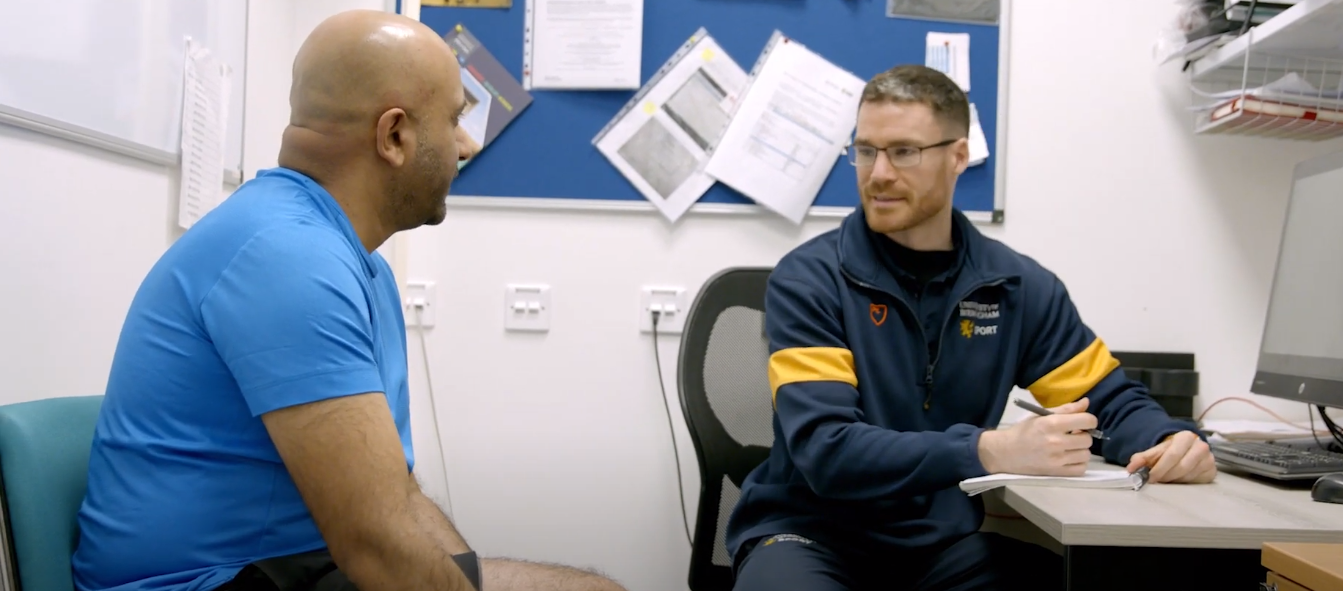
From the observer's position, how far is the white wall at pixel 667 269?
7.34ft

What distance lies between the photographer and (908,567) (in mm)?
1460

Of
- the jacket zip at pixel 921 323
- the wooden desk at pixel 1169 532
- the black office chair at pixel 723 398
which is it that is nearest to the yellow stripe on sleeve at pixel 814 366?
the jacket zip at pixel 921 323

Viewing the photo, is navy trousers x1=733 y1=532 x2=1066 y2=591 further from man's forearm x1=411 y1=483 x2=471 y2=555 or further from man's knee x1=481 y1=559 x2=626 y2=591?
man's forearm x1=411 y1=483 x2=471 y2=555

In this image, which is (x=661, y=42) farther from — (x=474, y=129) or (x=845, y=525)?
(x=845, y=525)

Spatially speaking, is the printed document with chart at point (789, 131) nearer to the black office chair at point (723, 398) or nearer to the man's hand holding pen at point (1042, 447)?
the black office chair at point (723, 398)

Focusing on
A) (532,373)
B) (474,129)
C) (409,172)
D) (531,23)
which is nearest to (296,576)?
(409,172)

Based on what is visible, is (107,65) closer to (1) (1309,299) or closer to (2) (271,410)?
(2) (271,410)

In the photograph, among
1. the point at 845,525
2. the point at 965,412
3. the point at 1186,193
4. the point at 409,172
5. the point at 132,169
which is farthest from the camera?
the point at 1186,193

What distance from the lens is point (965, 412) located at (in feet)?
5.16

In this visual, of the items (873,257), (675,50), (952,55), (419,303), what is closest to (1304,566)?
(873,257)

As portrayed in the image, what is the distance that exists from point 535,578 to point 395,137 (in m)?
0.72

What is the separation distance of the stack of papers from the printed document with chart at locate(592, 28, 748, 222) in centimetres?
123

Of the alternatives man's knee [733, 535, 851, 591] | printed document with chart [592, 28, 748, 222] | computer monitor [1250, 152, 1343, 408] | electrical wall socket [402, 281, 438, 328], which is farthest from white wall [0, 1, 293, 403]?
computer monitor [1250, 152, 1343, 408]

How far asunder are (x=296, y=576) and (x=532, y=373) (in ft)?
4.16
